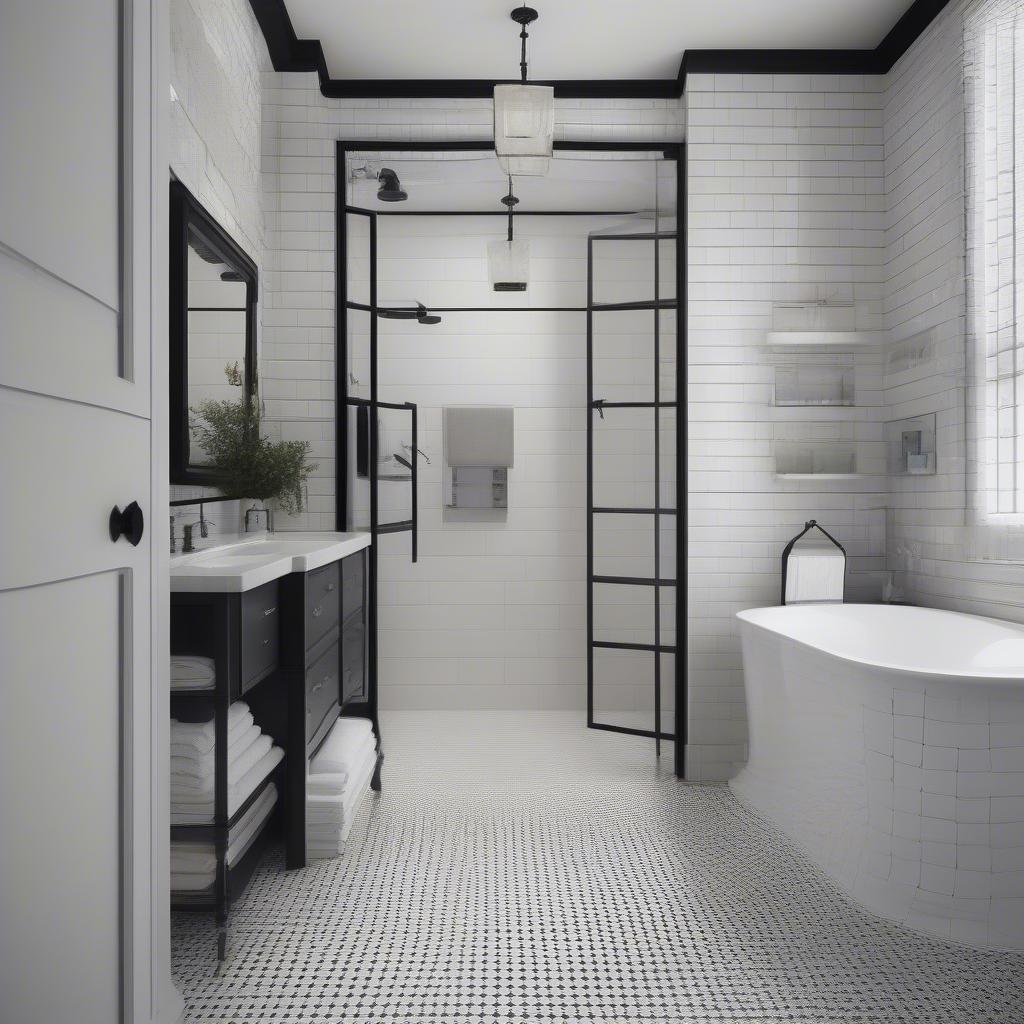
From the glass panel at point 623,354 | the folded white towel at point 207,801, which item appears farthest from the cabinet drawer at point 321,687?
the glass panel at point 623,354

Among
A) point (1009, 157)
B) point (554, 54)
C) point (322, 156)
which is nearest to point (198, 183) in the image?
point (322, 156)

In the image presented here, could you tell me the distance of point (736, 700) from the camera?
11.4 ft

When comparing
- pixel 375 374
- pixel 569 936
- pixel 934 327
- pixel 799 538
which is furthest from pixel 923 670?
pixel 375 374

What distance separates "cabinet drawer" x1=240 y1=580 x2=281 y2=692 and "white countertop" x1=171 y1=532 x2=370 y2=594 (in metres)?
0.05

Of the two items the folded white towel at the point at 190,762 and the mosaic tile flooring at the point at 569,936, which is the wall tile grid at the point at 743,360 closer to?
the mosaic tile flooring at the point at 569,936

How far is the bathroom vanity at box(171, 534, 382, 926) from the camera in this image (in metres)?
1.87

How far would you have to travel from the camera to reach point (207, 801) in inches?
74.6

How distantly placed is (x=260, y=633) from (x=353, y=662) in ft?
3.22

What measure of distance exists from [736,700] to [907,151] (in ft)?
7.73

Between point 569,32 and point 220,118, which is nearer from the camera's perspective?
point 220,118

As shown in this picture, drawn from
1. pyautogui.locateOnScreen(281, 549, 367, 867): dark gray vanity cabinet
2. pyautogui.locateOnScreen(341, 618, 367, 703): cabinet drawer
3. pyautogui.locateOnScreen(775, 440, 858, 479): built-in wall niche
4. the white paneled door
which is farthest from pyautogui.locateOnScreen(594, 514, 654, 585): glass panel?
the white paneled door

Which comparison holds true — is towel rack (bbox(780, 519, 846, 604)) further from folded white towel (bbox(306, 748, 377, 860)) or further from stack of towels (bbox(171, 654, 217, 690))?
stack of towels (bbox(171, 654, 217, 690))

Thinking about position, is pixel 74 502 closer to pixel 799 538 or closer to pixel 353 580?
pixel 353 580

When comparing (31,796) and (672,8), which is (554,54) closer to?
(672,8)
